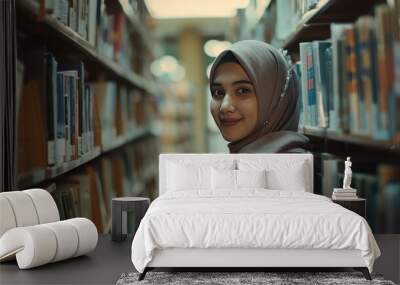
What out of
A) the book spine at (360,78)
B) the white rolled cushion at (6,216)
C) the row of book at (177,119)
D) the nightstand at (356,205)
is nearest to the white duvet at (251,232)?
the white rolled cushion at (6,216)

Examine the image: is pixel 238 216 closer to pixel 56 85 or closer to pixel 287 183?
pixel 287 183

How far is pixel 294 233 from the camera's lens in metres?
3.73

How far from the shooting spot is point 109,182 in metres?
5.58

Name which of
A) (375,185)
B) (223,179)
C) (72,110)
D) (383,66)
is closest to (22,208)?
(72,110)

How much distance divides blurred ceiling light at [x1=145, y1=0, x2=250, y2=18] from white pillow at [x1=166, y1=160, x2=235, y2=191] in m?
1.21

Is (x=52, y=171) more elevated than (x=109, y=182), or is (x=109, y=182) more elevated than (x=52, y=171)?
(x=52, y=171)

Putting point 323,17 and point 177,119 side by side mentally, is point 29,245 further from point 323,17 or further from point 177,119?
point 323,17

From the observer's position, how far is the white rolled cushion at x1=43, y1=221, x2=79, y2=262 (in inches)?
163

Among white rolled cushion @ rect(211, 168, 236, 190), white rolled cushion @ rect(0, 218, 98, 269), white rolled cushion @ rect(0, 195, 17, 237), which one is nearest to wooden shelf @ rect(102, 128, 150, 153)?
white rolled cushion @ rect(211, 168, 236, 190)

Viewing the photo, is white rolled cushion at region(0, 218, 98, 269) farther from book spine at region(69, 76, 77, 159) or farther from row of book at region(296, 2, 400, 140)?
row of book at region(296, 2, 400, 140)

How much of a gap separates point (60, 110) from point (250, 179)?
1.53 m

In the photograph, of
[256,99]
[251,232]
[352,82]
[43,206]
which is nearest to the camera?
[251,232]

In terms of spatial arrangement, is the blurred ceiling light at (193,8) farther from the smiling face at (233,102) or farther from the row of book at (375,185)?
the row of book at (375,185)

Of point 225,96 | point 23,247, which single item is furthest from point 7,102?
point 225,96
